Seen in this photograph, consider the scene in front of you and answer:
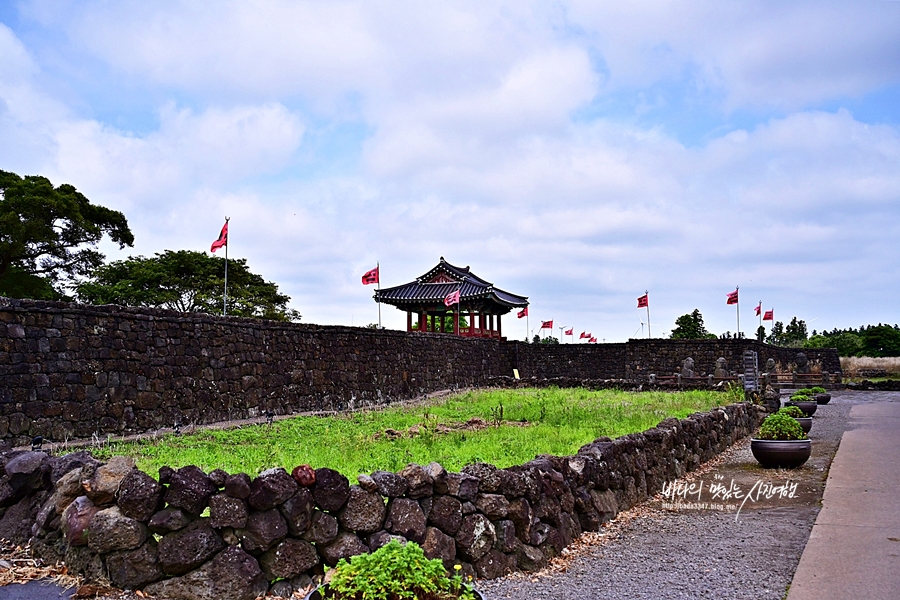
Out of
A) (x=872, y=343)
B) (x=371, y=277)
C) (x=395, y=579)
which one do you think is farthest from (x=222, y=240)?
(x=872, y=343)

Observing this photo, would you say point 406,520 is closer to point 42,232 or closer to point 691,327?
point 42,232

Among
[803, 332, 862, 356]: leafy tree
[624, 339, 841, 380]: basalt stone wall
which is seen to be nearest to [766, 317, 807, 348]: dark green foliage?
[803, 332, 862, 356]: leafy tree

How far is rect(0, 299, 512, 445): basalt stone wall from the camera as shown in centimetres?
1012

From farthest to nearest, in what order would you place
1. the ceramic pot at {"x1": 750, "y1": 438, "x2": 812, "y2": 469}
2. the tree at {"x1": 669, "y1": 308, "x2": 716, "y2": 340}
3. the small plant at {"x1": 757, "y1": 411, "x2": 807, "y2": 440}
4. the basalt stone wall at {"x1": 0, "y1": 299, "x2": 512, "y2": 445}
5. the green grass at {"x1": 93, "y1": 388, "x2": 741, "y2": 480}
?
the tree at {"x1": 669, "y1": 308, "x2": 716, "y2": 340} < the basalt stone wall at {"x1": 0, "y1": 299, "x2": 512, "y2": 445} < the small plant at {"x1": 757, "y1": 411, "x2": 807, "y2": 440} < the ceramic pot at {"x1": 750, "y1": 438, "x2": 812, "y2": 469} < the green grass at {"x1": 93, "y1": 388, "x2": 741, "y2": 480}

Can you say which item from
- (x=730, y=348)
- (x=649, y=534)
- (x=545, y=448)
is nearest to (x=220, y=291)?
(x=730, y=348)

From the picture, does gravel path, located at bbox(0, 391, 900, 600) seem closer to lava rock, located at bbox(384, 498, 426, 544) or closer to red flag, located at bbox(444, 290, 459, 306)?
lava rock, located at bbox(384, 498, 426, 544)

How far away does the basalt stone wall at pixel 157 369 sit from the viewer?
10.1m

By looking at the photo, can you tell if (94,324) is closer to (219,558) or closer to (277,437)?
(277,437)

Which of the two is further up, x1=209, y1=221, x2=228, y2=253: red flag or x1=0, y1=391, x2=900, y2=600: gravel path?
x1=209, y1=221, x2=228, y2=253: red flag

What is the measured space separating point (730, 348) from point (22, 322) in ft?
99.0

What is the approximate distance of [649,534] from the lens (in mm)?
6344

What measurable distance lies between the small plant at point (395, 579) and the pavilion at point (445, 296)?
31.6 m

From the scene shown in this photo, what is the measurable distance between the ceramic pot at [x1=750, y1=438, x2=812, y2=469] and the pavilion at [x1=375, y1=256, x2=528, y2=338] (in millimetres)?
25119

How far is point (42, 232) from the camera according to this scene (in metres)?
24.8
